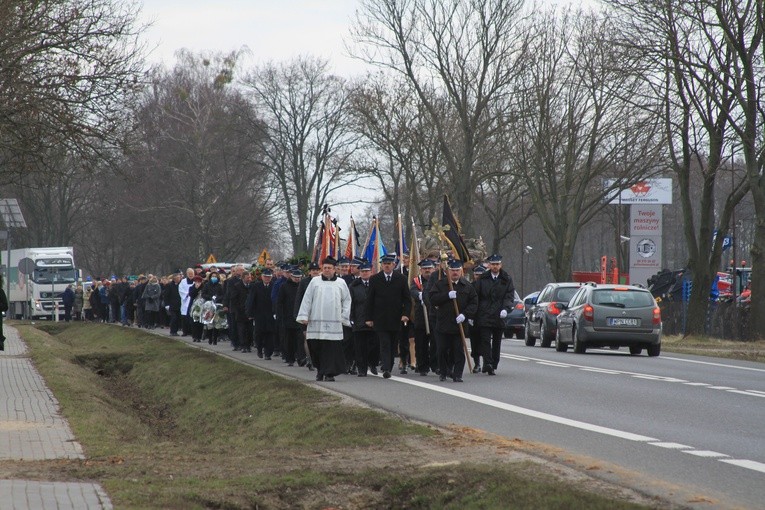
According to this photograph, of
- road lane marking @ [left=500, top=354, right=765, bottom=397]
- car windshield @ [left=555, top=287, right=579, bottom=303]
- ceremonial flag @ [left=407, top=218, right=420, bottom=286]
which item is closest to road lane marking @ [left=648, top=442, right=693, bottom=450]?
road lane marking @ [left=500, top=354, right=765, bottom=397]

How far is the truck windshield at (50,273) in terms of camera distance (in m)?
65.9

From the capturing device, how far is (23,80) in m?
23.2

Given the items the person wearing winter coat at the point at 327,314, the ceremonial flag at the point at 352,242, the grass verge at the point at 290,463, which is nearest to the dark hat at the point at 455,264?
the person wearing winter coat at the point at 327,314

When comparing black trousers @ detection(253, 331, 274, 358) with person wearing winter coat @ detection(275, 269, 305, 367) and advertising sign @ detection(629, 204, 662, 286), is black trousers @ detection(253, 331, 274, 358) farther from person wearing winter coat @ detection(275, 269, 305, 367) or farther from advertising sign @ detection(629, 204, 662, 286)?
advertising sign @ detection(629, 204, 662, 286)

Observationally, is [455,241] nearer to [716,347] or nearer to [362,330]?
[362,330]

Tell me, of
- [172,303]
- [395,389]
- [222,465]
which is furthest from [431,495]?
[172,303]

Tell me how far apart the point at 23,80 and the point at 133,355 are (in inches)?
375

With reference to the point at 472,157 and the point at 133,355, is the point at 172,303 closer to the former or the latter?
the point at 133,355

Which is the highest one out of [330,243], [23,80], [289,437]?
[23,80]

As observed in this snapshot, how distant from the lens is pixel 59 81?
78.0 feet

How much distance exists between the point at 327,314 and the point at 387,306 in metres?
1.24

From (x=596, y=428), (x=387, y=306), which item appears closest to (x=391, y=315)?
(x=387, y=306)

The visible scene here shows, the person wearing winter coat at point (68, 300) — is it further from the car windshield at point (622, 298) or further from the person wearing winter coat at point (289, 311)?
the person wearing winter coat at point (289, 311)

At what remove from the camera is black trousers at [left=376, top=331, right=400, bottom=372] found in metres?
20.3
